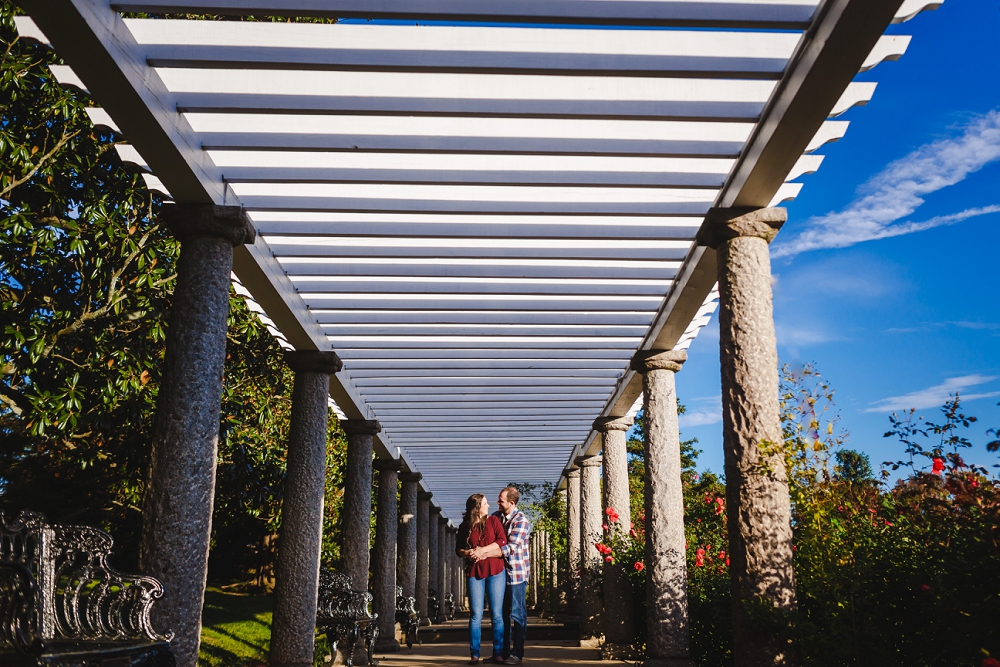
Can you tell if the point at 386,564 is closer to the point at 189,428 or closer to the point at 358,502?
the point at 358,502

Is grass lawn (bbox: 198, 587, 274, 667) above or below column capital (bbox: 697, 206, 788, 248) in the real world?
below

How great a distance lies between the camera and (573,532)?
18109 millimetres

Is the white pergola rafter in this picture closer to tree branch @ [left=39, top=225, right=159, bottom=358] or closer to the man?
tree branch @ [left=39, top=225, right=159, bottom=358]

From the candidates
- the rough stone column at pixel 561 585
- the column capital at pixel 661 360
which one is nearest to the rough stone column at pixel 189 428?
the column capital at pixel 661 360

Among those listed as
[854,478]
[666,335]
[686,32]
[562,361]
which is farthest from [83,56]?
[562,361]

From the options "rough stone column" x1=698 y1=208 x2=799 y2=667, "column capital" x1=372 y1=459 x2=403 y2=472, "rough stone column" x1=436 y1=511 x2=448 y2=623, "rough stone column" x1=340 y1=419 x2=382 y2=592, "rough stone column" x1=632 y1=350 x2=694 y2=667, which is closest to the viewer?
"rough stone column" x1=698 y1=208 x2=799 y2=667

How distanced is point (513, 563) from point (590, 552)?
7.74 meters

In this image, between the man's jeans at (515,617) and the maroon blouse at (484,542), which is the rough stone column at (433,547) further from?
the maroon blouse at (484,542)

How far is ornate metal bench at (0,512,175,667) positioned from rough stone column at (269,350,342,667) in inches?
138

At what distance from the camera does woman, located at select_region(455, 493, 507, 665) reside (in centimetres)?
773

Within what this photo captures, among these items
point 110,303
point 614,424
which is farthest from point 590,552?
point 110,303

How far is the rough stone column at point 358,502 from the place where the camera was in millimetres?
12727

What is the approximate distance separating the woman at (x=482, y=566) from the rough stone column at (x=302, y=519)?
1.98m

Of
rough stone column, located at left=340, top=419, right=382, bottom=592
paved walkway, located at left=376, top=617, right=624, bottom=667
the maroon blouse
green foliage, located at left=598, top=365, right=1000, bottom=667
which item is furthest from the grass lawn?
green foliage, located at left=598, top=365, right=1000, bottom=667
